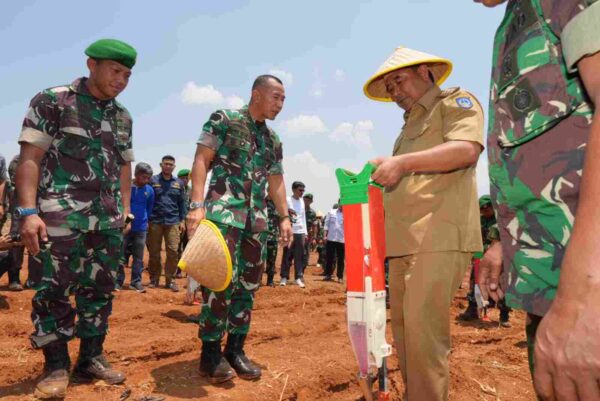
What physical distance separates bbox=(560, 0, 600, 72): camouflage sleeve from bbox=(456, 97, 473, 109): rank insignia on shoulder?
1537 mm

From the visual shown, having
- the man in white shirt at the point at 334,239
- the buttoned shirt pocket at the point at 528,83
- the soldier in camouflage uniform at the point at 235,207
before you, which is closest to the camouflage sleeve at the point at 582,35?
the buttoned shirt pocket at the point at 528,83

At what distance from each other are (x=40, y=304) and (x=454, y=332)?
4.66 meters

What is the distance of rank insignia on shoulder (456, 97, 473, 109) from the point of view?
255cm

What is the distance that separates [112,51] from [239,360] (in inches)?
92.2

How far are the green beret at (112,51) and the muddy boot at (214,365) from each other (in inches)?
80.4

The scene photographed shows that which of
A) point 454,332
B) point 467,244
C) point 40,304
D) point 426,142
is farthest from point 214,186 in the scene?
point 454,332

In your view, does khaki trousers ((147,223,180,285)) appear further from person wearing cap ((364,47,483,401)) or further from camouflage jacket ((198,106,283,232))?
person wearing cap ((364,47,483,401))

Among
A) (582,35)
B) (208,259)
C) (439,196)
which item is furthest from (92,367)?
(582,35)

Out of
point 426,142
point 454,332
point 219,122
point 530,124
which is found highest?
point 219,122

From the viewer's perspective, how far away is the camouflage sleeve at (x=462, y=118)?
2471 millimetres

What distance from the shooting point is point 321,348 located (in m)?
4.41

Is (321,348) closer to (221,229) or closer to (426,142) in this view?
(221,229)

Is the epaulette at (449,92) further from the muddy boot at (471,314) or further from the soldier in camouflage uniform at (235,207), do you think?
the muddy boot at (471,314)

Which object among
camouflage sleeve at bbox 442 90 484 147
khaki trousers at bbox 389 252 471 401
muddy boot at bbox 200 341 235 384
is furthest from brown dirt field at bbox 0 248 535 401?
camouflage sleeve at bbox 442 90 484 147
